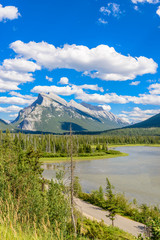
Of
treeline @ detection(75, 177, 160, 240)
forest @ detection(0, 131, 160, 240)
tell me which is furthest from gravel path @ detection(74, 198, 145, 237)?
forest @ detection(0, 131, 160, 240)

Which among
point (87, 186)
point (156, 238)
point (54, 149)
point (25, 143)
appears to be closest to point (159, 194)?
point (87, 186)

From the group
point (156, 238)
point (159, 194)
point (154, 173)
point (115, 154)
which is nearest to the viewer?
point (156, 238)

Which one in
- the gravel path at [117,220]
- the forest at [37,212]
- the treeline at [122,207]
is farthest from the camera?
the treeline at [122,207]

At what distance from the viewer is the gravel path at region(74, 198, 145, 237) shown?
2750cm

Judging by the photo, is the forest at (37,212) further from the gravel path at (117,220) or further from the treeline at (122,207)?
the gravel path at (117,220)

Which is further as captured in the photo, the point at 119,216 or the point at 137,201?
the point at 137,201

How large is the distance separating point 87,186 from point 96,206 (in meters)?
12.8

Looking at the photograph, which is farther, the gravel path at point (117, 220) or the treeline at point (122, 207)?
the treeline at point (122, 207)

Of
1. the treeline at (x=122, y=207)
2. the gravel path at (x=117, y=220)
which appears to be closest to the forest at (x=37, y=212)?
the treeline at (x=122, y=207)

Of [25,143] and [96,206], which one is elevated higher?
[25,143]

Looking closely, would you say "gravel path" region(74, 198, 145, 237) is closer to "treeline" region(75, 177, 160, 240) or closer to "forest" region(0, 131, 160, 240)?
"treeline" region(75, 177, 160, 240)

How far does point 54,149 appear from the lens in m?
127

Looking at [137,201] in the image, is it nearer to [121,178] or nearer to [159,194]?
[159,194]

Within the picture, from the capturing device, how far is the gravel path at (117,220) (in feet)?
90.2
